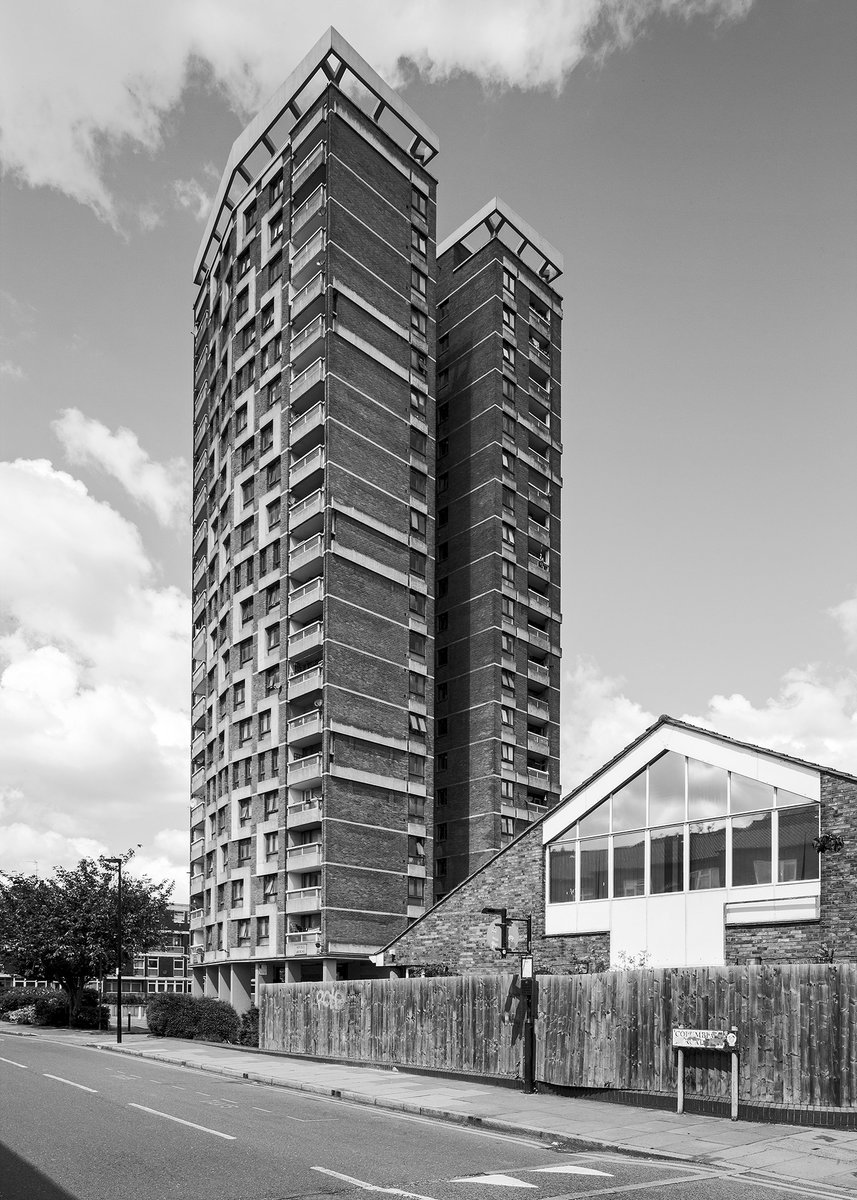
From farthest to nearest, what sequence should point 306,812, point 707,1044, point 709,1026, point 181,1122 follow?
point 306,812
point 709,1026
point 707,1044
point 181,1122

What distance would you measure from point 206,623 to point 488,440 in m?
20.7

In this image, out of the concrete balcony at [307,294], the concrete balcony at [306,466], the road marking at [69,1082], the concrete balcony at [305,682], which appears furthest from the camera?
the concrete balcony at [307,294]

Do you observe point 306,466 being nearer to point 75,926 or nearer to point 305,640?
point 305,640

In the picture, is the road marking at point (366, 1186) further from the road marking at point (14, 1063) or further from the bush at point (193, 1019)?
the bush at point (193, 1019)

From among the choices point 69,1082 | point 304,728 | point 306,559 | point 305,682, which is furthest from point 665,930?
point 306,559

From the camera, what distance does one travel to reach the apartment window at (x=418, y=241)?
6594 centimetres

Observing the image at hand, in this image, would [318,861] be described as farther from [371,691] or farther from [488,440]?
[488,440]

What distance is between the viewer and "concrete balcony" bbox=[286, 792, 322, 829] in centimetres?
5353

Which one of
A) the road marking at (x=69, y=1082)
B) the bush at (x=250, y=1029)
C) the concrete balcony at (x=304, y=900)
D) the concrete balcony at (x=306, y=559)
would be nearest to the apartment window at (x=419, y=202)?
the concrete balcony at (x=306, y=559)

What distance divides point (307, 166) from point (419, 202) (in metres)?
8.28

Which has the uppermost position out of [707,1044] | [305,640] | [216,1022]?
[305,640]

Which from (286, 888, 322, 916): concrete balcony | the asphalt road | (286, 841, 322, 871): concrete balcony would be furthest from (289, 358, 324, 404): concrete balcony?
the asphalt road

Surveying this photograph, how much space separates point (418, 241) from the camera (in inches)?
2616

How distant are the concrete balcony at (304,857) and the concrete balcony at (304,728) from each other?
488 cm
